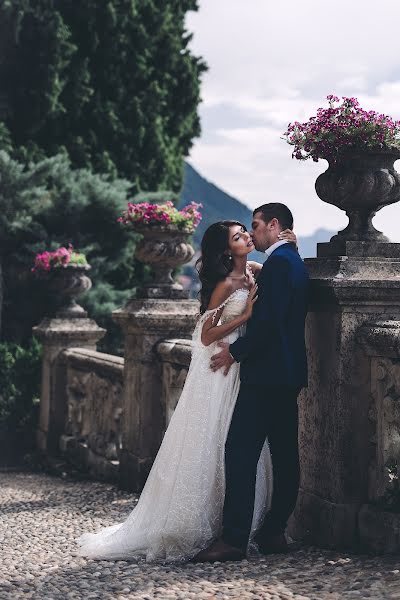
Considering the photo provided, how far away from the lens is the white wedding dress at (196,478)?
16.1 feet

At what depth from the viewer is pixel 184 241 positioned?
8.35m

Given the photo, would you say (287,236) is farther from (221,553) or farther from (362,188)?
(221,553)

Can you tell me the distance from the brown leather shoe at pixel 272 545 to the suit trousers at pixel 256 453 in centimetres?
3

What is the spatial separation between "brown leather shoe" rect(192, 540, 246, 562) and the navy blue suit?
0.04 m

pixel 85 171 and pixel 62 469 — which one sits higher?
pixel 85 171

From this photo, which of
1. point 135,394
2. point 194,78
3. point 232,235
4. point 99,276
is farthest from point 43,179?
point 232,235

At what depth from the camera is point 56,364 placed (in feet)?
34.0

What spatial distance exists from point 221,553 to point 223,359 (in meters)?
0.98

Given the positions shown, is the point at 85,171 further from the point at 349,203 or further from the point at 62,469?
the point at 349,203

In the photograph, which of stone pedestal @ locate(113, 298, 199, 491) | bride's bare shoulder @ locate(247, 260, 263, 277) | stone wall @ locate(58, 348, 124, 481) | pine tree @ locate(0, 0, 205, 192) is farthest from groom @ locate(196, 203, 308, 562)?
pine tree @ locate(0, 0, 205, 192)

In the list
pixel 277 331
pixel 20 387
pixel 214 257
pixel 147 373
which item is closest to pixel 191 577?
pixel 277 331

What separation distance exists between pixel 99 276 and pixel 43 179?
66.2 inches

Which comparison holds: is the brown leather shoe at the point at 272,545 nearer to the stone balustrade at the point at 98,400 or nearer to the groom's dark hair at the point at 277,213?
the groom's dark hair at the point at 277,213

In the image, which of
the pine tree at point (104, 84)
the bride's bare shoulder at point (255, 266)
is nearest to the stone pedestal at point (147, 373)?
the bride's bare shoulder at point (255, 266)
